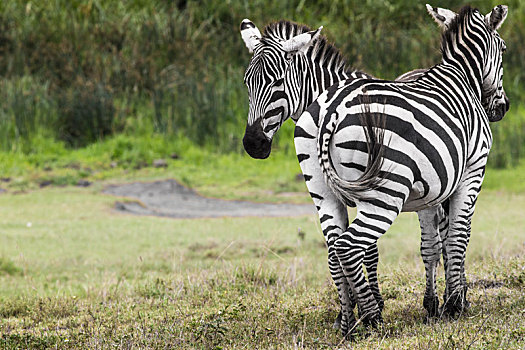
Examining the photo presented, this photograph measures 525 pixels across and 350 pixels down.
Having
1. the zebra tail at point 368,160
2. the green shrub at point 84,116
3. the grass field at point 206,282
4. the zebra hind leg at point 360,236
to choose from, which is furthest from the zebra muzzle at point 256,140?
the green shrub at point 84,116

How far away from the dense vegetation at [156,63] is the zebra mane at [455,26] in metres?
6.28

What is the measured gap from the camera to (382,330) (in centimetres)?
383

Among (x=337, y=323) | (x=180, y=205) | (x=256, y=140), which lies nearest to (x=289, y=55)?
(x=256, y=140)

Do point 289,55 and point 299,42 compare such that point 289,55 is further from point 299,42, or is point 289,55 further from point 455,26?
point 455,26

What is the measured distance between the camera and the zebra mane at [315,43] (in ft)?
13.5

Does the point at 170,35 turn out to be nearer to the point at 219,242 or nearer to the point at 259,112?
the point at 219,242

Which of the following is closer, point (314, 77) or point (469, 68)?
point (314, 77)

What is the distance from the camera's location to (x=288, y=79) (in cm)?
397

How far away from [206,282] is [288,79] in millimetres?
2379

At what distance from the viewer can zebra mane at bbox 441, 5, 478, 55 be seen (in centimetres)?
428

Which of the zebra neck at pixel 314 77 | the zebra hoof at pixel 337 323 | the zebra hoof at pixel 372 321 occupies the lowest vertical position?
the zebra hoof at pixel 337 323

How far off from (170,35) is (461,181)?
9818mm

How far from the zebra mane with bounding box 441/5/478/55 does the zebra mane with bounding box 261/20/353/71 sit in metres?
0.68

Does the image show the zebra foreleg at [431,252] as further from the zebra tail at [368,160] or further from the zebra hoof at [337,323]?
the zebra tail at [368,160]
